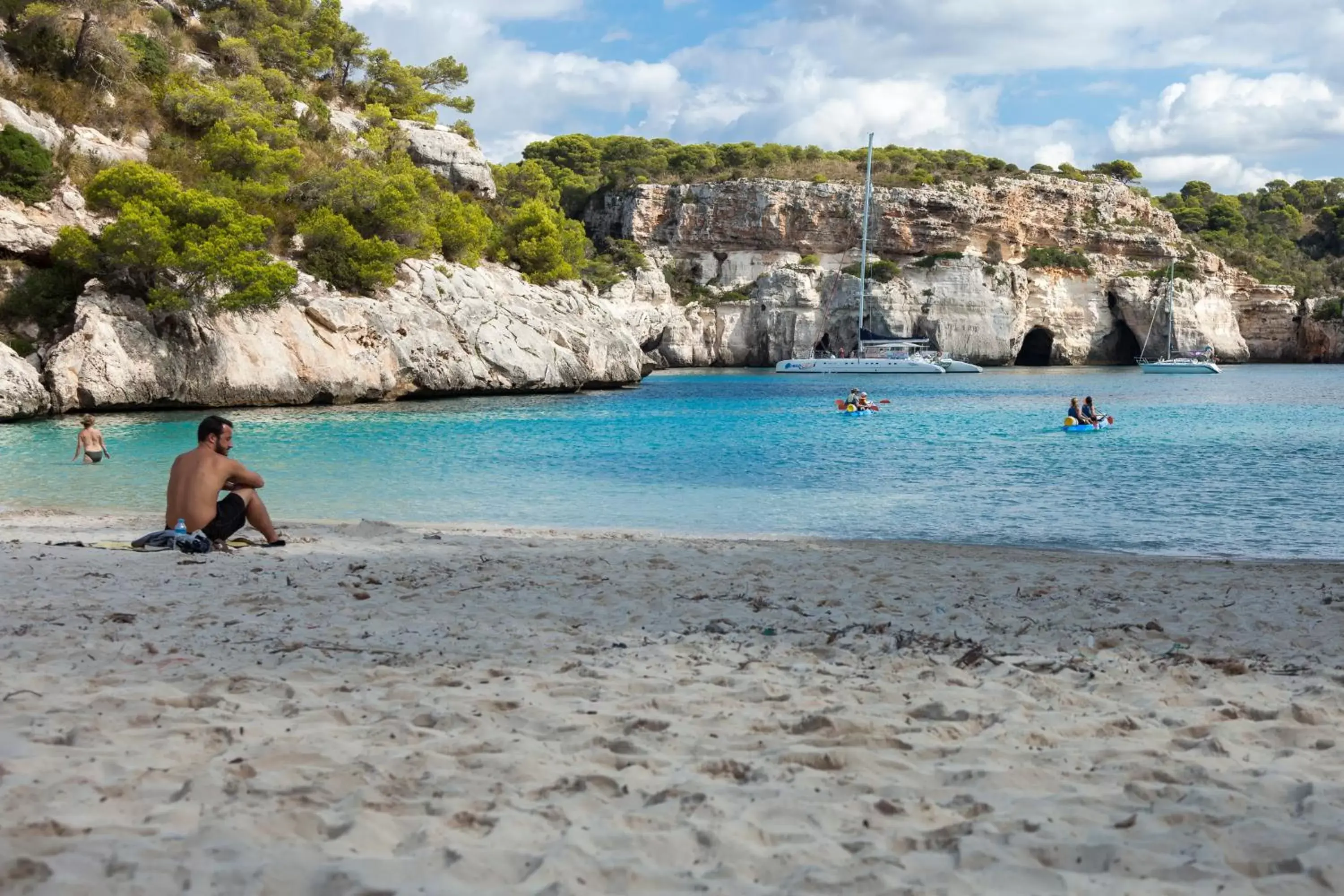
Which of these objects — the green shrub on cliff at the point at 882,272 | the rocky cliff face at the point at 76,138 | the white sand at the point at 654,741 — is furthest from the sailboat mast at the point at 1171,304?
the white sand at the point at 654,741

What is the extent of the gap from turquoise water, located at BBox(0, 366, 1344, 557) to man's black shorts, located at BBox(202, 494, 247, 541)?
436 centimetres

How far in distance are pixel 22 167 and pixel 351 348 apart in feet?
35.4

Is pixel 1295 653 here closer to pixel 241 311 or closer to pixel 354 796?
pixel 354 796

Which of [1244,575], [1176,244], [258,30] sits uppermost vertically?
[258,30]

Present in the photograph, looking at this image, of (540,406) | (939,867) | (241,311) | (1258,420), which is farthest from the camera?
(540,406)

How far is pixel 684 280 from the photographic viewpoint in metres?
76.6

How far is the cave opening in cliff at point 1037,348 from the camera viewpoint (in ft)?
254

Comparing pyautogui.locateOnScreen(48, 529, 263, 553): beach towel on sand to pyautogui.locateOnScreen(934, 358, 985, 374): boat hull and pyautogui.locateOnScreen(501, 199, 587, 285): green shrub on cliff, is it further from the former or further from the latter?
pyautogui.locateOnScreen(934, 358, 985, 374): boat hull

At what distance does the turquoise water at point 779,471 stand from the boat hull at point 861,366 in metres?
30.9

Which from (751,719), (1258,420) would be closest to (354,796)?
(751,719)

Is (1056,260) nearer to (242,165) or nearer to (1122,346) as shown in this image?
(1122,346)

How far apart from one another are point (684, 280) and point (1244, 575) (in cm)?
6932

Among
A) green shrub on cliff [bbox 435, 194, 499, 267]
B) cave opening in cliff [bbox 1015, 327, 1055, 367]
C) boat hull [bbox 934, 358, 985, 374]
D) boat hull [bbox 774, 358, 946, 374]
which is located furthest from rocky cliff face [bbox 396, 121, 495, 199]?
cave opening in cliff [bbox 1015, 327, 1055, 367]

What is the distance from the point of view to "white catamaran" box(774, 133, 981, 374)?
65.7 meters
